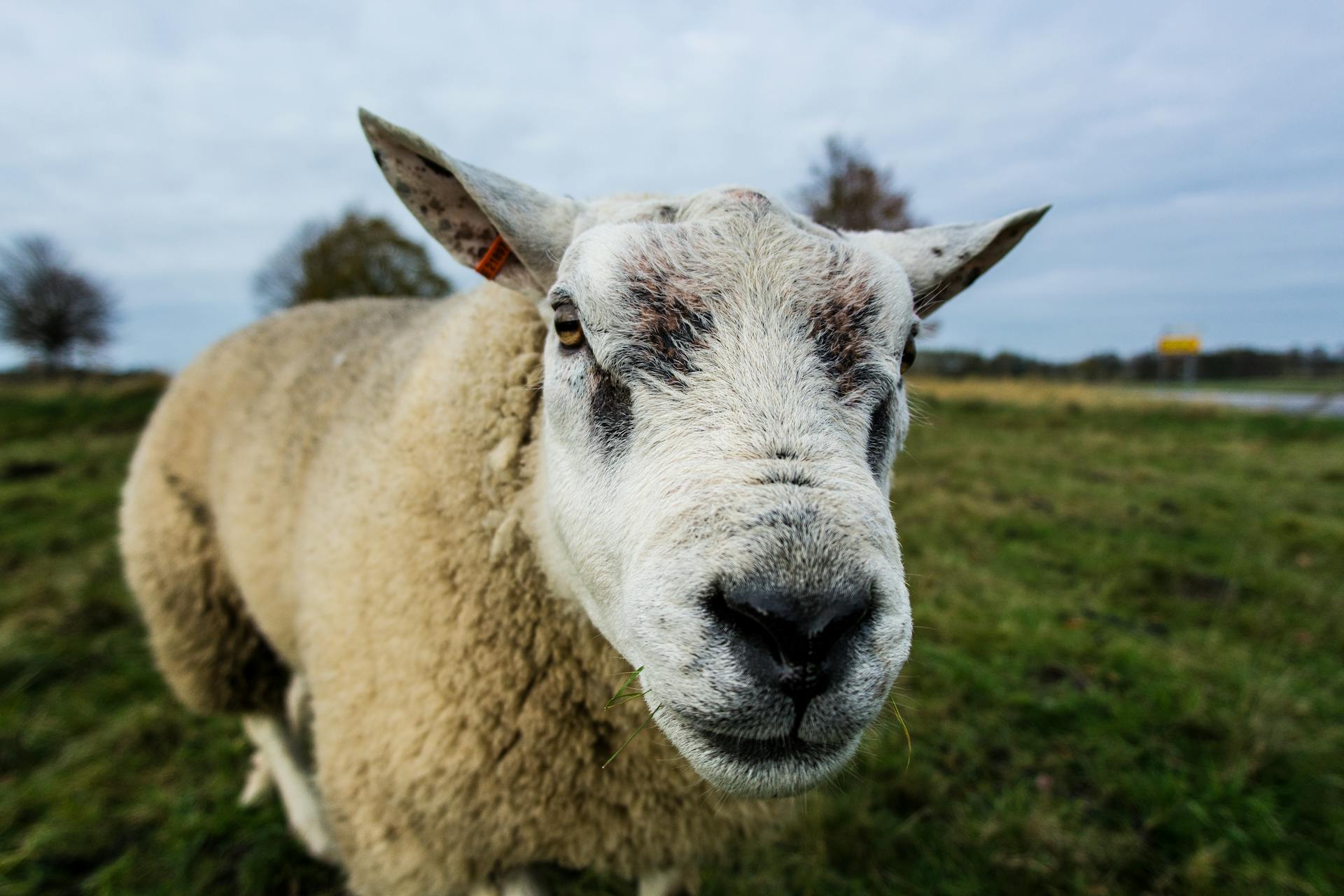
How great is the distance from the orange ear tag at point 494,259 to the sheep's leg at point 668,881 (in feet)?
6.88

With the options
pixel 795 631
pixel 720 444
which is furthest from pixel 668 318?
pixel 795 631

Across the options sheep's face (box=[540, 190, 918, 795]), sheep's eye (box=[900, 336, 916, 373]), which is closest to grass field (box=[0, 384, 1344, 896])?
sheep's eye (box=[900, 336, 916, 373])

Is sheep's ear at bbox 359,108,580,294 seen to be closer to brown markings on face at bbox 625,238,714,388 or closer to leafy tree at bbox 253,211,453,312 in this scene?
brown markings on face at bbox 625,238,714,388

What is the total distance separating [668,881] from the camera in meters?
2.25

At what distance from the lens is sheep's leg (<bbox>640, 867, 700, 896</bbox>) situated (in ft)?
7.31

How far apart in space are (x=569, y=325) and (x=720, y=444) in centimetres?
65

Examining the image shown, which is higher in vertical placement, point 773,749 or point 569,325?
point 569,325

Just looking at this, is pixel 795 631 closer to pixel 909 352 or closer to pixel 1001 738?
pixel 909 352

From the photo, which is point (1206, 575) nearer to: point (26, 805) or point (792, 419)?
point (792, 419)

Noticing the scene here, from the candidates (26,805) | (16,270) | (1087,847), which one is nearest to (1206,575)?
(1087,847)

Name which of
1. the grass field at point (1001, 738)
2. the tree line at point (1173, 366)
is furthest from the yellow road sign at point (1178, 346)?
the grass field at point (1001, 738)

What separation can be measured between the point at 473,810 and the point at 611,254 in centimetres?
170

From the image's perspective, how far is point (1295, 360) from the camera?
156 ft

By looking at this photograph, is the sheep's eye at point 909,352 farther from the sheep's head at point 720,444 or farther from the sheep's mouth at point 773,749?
the sheep's mouth at point 773,749
